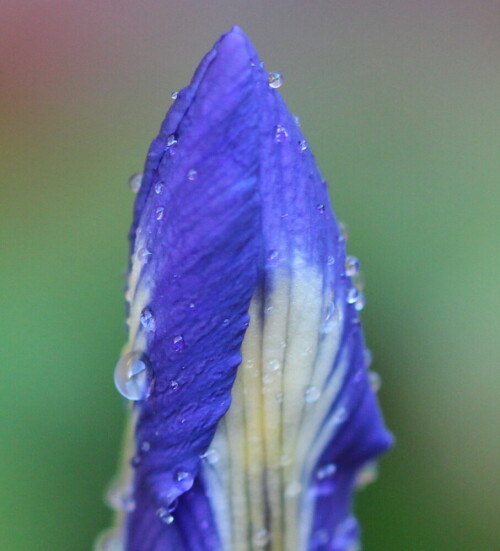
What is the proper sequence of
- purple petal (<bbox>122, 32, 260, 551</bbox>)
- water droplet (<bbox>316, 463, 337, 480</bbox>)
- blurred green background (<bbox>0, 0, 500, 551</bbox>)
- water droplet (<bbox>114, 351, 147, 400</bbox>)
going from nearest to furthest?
purple petal (<bbox>122, 32, 260, 551</bbox>) → water droplet (<bbox>114, 351, 147, 400</bbox>) → water droplet (<bbox>316, 463, 337, 480</bbox>) → blurred green background (<bbox>0, 0, 500, 551</bbox>)

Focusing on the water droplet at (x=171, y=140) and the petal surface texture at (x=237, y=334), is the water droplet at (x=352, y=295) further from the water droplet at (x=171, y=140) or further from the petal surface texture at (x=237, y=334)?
the water droplet at (x=171, y=140)

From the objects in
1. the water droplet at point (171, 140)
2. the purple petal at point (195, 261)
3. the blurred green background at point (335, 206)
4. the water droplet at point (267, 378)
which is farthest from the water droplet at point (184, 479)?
the blurred green background at point (335, 206)

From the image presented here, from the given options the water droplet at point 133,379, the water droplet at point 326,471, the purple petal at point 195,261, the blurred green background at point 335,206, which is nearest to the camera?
the purple petal at point 195,261

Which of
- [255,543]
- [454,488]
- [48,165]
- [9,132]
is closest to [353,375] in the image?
[255,543]

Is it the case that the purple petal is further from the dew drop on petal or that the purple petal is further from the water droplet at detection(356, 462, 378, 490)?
the water droplet at detection(356, 462, 378, 490)

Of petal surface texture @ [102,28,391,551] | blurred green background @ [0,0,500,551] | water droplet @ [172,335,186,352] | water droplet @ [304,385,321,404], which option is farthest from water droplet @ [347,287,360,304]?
blurred green background @ [0,0,500,551]

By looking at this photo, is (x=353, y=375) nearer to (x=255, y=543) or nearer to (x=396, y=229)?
(x=255, y=543)
